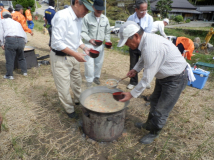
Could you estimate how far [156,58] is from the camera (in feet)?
5.65

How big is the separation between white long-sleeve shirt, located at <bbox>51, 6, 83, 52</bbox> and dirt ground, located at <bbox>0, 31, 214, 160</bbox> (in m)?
1.54

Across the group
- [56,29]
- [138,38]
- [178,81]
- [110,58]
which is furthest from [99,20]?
[110,58]

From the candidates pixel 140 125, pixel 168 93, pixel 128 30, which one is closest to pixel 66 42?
pixel 128 30

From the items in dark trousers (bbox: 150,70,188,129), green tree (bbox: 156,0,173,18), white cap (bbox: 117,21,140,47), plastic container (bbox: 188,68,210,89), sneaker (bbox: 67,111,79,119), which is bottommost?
sneaker (bbox: 67,111,79,119)

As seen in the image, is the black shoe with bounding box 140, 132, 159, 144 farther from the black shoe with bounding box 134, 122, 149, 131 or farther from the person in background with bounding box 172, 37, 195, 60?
the person in background with bounding box 172, 37, 195, 60

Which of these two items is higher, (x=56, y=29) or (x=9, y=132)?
(x=56, y=29)

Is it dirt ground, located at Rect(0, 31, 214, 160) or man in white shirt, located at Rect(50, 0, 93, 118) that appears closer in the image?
man in white shirt, located at Rect(50, 0, 93, 118)

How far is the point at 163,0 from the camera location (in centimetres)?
2802

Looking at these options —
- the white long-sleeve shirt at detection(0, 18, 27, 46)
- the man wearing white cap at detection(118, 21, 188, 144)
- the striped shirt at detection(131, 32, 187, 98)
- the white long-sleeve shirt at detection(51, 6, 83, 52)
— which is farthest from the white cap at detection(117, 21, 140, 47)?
the white long-sleeve shirt at detection(0, 18, 27, 46)

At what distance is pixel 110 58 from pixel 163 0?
27.3 meters

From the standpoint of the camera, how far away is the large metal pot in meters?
2.18

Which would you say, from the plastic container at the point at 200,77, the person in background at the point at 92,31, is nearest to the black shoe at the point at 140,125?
the person in background at the point at 92,31

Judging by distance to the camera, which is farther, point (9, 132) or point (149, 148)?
point (9, 132)

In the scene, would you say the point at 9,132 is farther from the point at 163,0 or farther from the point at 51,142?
the point at 163,0
